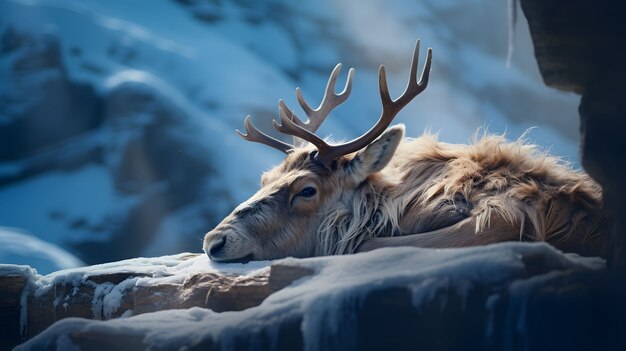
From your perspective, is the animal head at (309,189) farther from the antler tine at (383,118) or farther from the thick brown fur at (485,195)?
the thick brown fur at (485,195)

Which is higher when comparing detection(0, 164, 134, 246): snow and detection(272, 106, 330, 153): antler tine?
detection(272, 106, 330, 153): antler tine

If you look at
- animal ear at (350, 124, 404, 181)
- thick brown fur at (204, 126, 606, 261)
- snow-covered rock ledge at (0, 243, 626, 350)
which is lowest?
snow-covered rock ledge at (0, 243, 626, 350)

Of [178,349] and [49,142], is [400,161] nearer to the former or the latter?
[178,349]

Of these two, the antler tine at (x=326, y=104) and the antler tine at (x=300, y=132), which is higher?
the antler tine at (x=326, y=104)

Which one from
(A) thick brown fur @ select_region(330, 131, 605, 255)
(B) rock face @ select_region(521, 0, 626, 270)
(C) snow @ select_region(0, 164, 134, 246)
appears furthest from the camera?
(C) snow @ select_region(0, 164, 134, 246)

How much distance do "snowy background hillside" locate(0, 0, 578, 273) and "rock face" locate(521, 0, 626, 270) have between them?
7.54 metres

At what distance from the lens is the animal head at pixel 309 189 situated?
203 inches

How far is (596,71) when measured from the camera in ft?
11.8

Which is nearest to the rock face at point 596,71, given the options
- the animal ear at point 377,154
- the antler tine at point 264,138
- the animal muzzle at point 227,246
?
the animal ear at point 377,154

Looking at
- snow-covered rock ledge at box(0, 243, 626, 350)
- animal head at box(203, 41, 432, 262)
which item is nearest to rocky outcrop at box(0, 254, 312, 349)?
animal head at box(203, 41, 432, 262)

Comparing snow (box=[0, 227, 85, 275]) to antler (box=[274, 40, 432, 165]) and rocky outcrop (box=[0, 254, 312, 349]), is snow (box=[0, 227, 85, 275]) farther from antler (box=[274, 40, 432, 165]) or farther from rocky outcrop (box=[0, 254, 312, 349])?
antler (box=[274, 40, 432, 165])

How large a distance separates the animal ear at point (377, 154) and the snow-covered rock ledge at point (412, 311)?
5.88 ft

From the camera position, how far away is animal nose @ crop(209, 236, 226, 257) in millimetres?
4996

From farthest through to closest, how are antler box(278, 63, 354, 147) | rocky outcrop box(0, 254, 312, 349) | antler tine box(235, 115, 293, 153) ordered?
antler box(278, 63, 354, 147) < antler tine box(235, 115, 293, 153) < rocky outcrop box(0, 254, 312, 349)
